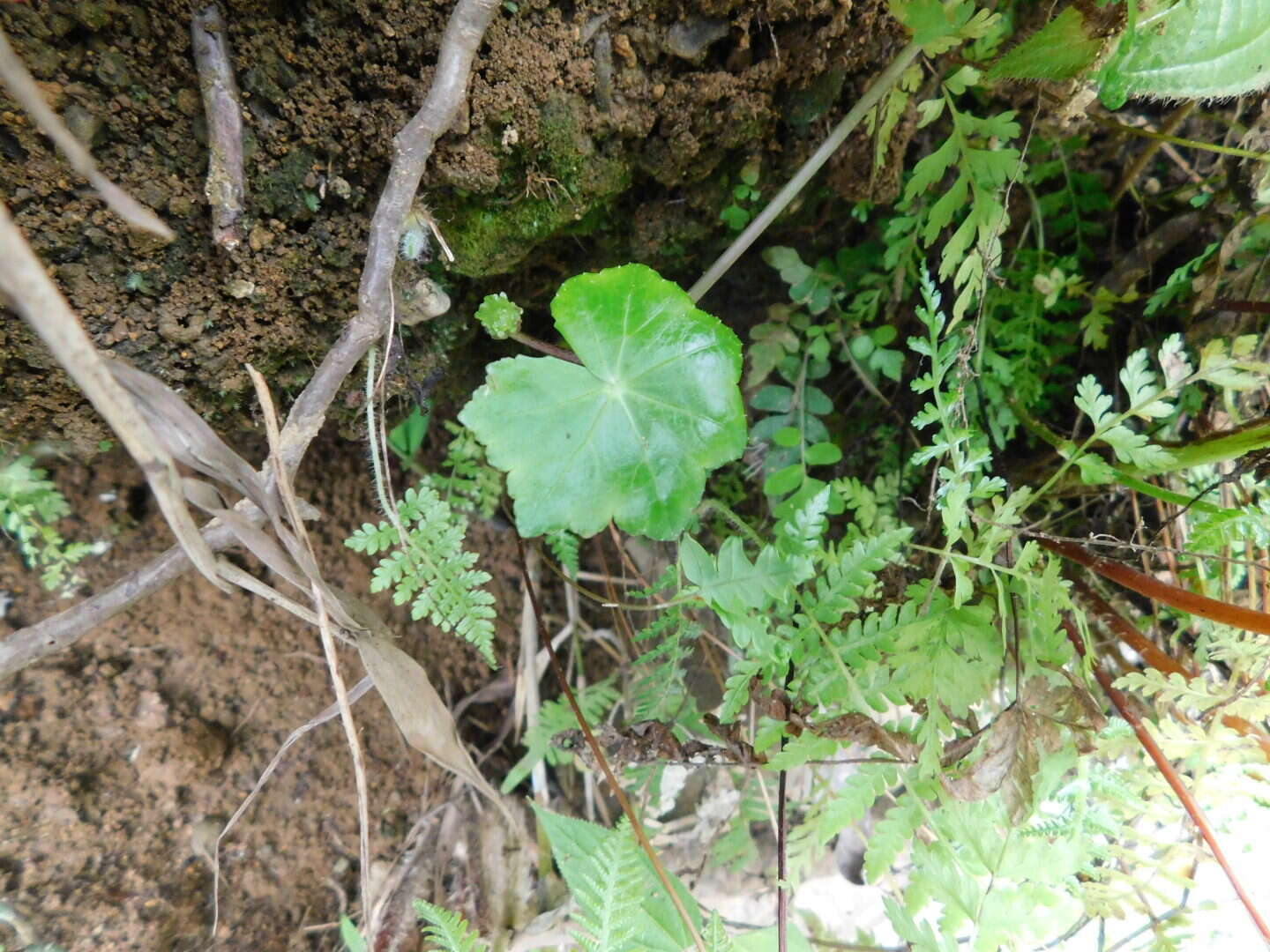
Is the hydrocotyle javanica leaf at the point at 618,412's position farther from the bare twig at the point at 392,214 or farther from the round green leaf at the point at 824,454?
the round green leaf at the point at 824,454

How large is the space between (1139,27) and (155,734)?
91.2 inches

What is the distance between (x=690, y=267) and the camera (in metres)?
1.80

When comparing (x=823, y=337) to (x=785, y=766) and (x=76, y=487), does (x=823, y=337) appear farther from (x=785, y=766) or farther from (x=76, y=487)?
(x=76, y=487)

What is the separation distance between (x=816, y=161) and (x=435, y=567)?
44.3 inches

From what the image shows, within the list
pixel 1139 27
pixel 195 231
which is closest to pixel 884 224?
pixel 1139 27

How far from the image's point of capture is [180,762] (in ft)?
5.34

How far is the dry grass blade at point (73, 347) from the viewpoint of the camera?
713 millimetres

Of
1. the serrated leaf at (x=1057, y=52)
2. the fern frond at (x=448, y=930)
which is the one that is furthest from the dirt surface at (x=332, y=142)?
the fern frond at (x=448, y=930)

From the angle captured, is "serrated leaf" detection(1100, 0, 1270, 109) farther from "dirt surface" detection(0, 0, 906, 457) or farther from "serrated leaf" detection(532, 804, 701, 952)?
"serrated leaf" detection(532, 804, 701, 952)

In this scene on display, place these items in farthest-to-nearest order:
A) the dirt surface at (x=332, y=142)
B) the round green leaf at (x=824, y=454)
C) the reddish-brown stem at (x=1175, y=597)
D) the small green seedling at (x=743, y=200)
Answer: the round green leaf at (x=824, y=454), the small green seedling at (x=743, y=200), the reddish-brown stem at (x=1175, y=597), the dirt surface at (x=332, y=142)

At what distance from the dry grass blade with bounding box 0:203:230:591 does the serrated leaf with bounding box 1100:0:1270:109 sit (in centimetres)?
154

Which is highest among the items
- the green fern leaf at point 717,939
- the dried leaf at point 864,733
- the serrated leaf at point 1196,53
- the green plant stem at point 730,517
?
the serrated leaf at point 1196,53

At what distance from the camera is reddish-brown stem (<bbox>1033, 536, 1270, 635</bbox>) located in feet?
4.49

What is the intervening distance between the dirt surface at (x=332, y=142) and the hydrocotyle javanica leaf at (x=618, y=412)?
9.1 inches
